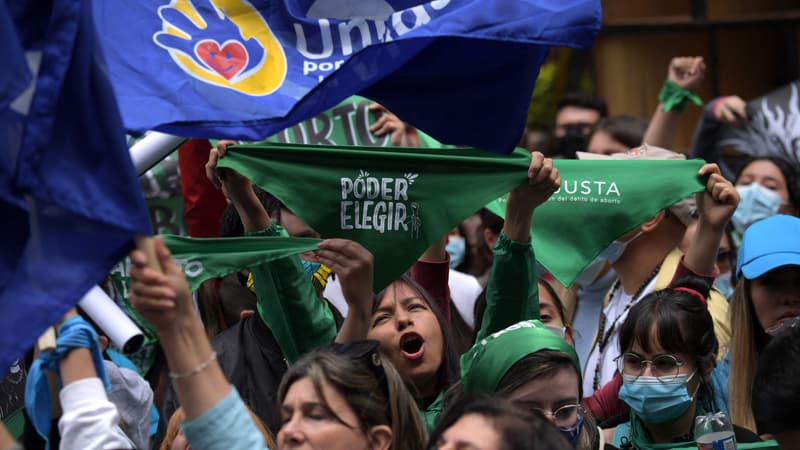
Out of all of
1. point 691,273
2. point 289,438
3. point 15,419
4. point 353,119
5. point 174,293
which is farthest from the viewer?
point 353,119

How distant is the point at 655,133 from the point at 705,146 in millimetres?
817

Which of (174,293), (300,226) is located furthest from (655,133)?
(174,293)

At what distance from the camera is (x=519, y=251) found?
4.32m

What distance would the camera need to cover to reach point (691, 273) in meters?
4.92

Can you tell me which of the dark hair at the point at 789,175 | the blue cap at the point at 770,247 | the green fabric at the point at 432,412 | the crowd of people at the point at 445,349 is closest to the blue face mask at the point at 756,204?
the dark hair at the point at 789,175

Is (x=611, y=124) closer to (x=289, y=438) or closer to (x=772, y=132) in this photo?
(x=772, y=132)

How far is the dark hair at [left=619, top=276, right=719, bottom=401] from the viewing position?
4.56 meters

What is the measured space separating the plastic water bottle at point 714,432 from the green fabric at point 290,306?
1.24 metres

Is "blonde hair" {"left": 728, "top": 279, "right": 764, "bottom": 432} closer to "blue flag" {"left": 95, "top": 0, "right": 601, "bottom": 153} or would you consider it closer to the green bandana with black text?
the green bandana with black text

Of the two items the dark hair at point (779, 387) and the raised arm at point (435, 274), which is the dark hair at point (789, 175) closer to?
the raised arm at point (435, 274)

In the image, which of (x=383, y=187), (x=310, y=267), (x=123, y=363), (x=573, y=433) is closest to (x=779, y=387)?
(x=573, y=433)

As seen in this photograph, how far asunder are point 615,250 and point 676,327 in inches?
35.3

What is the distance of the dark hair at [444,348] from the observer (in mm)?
4527

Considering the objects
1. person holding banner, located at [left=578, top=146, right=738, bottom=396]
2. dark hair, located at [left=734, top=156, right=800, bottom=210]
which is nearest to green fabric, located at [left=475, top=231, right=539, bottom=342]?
person holding banner, located at [left=578, top=146, right=738, bottom=396]
